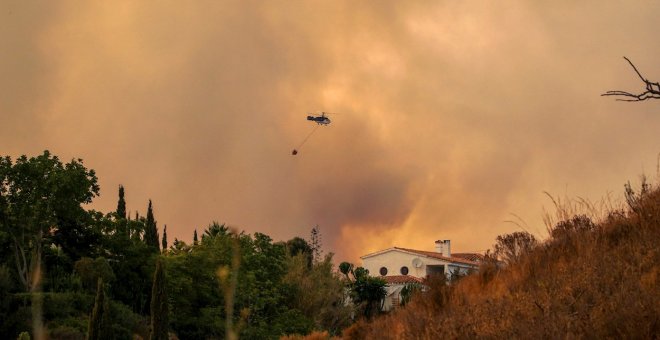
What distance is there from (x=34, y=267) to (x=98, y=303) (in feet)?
52.3

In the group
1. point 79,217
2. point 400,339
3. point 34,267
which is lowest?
point 400,339

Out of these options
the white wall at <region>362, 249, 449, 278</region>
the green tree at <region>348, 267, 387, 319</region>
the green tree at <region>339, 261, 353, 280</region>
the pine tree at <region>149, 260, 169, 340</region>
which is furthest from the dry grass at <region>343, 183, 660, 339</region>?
the white wall at <region>362, 249, 449, 278</region>

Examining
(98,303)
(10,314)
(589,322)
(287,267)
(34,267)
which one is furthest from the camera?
(287,267)

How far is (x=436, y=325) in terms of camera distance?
1163 centimetres

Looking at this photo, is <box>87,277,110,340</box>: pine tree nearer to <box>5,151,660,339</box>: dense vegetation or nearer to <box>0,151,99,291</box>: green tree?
<box>5,151,660,339</box>: dense vegetation

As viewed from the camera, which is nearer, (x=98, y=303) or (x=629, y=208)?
(x=629, y=208)

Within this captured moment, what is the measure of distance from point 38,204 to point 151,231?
18.6 metres

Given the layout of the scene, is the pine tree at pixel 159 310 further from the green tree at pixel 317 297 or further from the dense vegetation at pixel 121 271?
the green tree at pixel 317 297

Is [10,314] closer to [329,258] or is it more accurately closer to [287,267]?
[287,267]

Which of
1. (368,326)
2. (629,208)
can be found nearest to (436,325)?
(368,326)

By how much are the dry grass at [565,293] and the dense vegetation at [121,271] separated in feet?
80.9

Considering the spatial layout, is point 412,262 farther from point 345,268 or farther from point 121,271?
point 121,271

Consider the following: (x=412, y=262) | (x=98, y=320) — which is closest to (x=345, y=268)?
(x=412, y=262)

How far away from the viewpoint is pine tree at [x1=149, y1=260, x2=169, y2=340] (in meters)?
29.6
